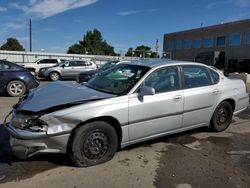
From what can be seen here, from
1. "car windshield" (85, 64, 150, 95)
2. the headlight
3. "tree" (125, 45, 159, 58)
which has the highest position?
"tree" (125, 45, 159, 58)

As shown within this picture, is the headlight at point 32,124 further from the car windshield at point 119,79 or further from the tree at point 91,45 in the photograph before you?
the tree at point 91,45

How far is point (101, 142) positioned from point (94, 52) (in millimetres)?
88753

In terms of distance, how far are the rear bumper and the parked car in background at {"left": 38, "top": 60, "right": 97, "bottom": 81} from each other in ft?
59.8

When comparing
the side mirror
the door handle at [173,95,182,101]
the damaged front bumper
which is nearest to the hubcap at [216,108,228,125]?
the door handle at [173,95,182,101]

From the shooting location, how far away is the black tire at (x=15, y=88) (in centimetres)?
1139

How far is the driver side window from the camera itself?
17.9ft

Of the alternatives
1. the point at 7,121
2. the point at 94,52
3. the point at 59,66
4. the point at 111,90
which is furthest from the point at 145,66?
the point at 94,52

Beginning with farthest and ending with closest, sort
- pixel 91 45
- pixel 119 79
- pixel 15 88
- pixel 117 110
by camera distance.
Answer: pixel 91 45 → pixel 15 88 → pixel 119 79 → pixel 117 110

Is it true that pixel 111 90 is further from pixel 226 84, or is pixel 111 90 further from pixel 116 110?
pixel 226 84

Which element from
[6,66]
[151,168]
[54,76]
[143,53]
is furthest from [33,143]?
[143,53]

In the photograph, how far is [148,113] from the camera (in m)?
5.20

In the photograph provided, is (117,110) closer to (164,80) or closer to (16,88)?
(164,80)

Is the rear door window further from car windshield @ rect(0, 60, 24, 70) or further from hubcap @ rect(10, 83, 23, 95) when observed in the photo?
car windshield @ rect(0, 60, 24, 70)

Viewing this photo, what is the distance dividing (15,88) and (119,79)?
7.00 meters
